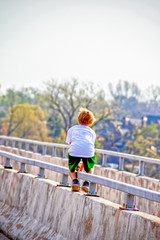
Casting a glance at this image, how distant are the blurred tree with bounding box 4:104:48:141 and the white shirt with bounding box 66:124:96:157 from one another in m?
83.0

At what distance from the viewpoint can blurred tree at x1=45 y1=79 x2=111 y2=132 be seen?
79250 mm

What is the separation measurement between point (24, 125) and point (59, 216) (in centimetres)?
8809

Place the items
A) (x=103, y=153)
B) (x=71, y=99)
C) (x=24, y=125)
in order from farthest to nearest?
1. (x=24, y=125)
2. (x=71, y=99)
3. (x=103, y=153)

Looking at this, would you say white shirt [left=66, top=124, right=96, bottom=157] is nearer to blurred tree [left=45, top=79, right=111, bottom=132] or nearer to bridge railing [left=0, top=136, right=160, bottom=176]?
bridge railing [left=0, top=136, right=160, bottom=176]

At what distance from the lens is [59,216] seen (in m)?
7.36

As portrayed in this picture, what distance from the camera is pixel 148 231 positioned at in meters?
5.61

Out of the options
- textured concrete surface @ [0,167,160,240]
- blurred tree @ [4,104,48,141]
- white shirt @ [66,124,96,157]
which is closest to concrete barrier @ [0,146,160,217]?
white shirt @ [66,124,96,157]

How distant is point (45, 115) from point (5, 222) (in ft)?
348

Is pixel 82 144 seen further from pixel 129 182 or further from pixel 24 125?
pixel 24 125

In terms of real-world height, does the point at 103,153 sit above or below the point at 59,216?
above

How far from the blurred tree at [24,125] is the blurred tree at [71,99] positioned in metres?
11.5

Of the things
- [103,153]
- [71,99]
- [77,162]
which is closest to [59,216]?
[77,162]

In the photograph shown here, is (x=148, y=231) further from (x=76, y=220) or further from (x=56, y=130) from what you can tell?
(x=56, y=130)

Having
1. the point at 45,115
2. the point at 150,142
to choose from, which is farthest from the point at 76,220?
the point at 45,115
